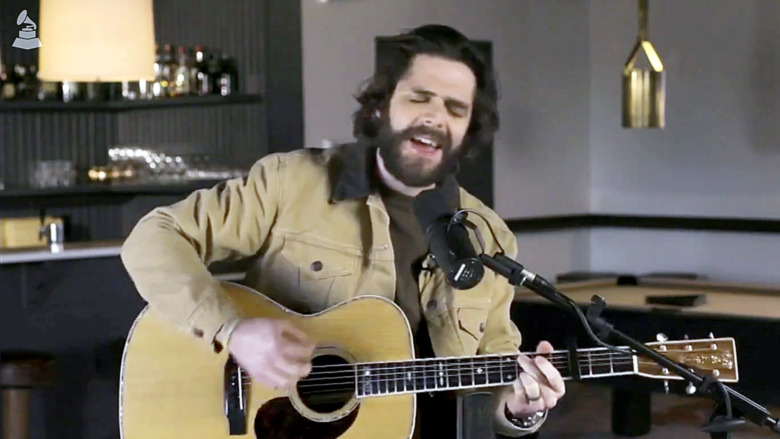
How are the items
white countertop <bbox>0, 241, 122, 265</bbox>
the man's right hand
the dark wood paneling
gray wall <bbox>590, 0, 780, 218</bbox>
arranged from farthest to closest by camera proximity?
gray wall <bbox>590, 0, 780, 218</bbox> → the dark wood paneling → white countertop <bbox>0, 241, 122, 265</bbox> → the man's right hand

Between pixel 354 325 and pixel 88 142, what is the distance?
12.6 ft

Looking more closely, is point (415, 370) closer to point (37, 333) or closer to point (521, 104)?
point (37, 333)

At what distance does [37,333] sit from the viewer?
14.3 feet

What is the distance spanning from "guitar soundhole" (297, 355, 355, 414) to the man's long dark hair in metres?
0.61

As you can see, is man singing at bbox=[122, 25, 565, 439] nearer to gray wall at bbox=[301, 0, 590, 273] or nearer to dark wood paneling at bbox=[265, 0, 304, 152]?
dark wood paneling at bbox=[265, 0, 304, 152]

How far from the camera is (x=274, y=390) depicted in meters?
2.37

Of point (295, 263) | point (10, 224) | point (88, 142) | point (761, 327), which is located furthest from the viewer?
point (88, 142)

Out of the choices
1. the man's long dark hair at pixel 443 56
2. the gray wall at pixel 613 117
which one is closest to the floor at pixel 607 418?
the gray wall at pixel 613 117

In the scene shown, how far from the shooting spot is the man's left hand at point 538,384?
2.35 meters

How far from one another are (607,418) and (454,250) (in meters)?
4.12

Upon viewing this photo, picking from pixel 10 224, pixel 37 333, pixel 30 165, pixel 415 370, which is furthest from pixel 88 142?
pixel 415 370

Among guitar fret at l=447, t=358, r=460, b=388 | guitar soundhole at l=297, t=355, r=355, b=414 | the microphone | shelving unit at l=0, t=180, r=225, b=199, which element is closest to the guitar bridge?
guitar soundhole at l=297, t=355, r=355, b=414

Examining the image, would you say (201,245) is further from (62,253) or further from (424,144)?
(62,253)

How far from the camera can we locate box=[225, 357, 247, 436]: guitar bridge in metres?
2.37
